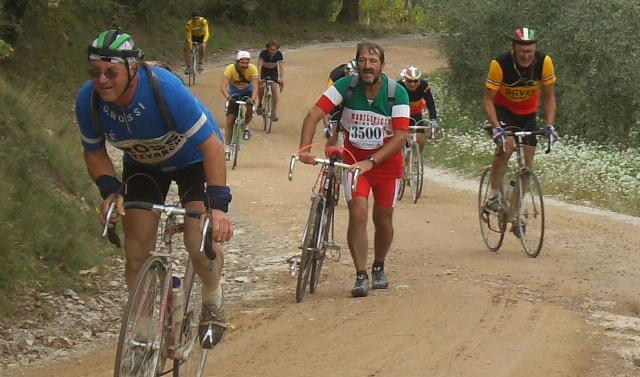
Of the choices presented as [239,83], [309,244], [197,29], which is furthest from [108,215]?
[197,29]

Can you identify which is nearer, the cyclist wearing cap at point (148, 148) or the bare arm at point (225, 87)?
the cyclist wearing cap at point (148, 148)

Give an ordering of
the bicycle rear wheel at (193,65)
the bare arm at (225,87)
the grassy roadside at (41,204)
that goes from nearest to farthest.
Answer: the grassy roadside at (41,204) → the bare arm at (225,87) → the bicycle rear wheel at (193,65)

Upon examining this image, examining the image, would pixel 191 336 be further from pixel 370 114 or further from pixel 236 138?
pixel 236 138

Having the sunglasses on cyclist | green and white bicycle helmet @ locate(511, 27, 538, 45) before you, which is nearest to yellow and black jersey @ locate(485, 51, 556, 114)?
green and white bicycle helmet @ locate(511, 27, 538, 45)

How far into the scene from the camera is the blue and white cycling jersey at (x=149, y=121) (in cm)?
606

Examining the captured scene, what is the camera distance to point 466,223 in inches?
574

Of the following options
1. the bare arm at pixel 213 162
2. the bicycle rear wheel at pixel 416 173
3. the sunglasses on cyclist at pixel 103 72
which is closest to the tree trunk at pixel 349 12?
the bicycle rear wheel at pixel 416 173

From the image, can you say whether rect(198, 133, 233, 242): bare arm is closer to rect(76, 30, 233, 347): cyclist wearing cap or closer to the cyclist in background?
rect(76, 30, 233, 347): cyclist wearing cap

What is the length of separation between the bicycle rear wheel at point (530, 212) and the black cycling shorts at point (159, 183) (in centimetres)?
579

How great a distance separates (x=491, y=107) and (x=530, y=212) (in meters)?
1.25

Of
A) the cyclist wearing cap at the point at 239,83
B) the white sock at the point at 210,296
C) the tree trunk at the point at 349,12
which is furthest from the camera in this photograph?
the tree trunk at the point at 349,12

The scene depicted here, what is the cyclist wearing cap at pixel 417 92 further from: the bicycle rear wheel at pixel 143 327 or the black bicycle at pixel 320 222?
the bicycle rear wheel at pixel 143 327

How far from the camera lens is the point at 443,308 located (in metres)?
9.35

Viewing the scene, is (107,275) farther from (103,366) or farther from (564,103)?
(564,103)
